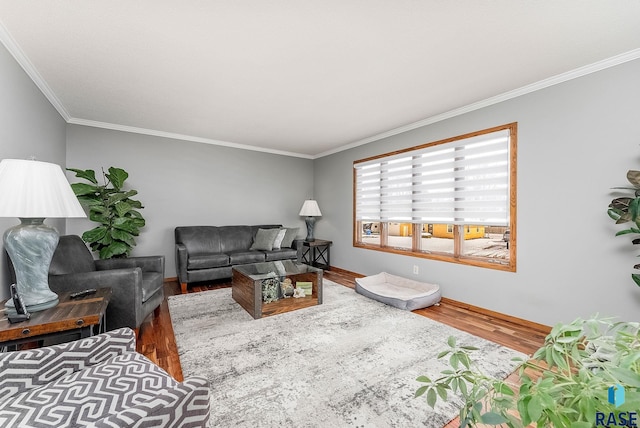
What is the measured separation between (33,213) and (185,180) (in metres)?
3.38

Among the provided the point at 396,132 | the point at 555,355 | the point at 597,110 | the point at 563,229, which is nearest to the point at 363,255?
the point at 396,132

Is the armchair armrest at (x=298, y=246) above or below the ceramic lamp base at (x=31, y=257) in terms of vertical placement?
below

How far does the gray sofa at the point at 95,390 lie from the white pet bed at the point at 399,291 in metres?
2.64

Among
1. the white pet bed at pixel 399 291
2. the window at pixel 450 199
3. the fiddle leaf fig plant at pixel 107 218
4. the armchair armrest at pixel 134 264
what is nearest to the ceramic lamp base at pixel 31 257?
the armchair armrest at pixel 134 264

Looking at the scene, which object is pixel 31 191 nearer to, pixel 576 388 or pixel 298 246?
pixel 576 388

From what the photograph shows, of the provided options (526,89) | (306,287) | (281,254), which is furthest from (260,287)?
(526,89)

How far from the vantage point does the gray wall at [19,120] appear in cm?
207

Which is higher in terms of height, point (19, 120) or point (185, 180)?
point (19, 120)

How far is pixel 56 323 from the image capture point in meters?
1.55

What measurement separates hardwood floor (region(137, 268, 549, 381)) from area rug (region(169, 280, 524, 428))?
0.10 metres

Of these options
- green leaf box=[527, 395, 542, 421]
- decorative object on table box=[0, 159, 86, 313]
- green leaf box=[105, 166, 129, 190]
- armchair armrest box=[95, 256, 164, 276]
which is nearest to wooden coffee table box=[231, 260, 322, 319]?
armchair armrest box=[95, 256, 164, 276]

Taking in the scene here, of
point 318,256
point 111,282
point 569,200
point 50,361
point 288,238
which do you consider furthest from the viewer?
point 318,256

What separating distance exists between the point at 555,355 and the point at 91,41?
3.16 metres

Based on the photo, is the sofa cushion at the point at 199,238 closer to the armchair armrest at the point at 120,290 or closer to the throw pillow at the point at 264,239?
the throw pillow at the point at 264,239
